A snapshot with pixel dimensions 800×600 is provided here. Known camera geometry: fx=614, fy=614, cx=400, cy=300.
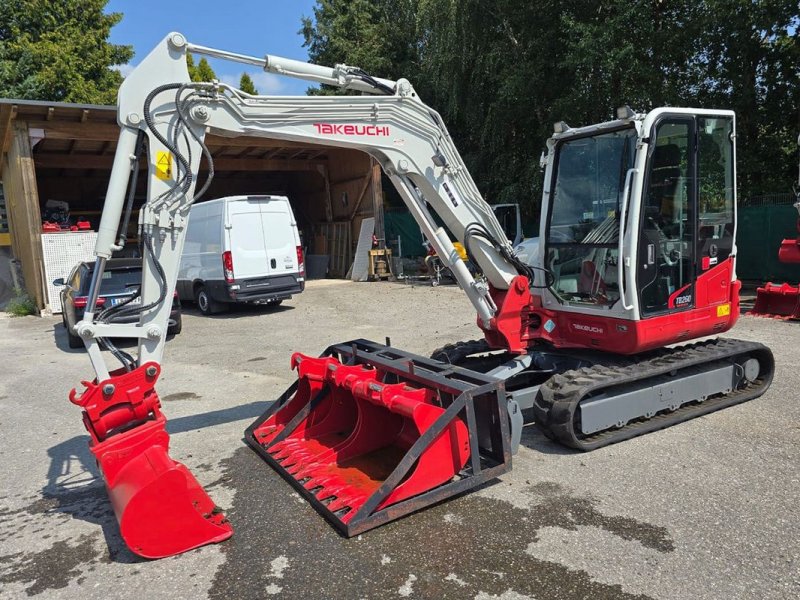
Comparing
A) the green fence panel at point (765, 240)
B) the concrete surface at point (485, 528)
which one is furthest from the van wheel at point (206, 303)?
the green fence panel at point (765, 240)

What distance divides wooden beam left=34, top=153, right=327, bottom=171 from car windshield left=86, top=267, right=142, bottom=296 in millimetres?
10200

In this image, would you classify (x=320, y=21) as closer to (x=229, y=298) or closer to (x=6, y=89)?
(x=6, y=89)

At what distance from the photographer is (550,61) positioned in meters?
17.7

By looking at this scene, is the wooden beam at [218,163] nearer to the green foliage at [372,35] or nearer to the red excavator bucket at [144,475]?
the green foliage at [372,35]

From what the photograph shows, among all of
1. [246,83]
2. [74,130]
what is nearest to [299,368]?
[74,130]

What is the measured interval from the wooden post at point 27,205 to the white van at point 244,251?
472 centimetres

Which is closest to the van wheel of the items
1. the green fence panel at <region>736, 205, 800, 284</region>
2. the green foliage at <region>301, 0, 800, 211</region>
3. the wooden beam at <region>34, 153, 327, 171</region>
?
the wooden beam at <region>34, 153, 327, 171</region>

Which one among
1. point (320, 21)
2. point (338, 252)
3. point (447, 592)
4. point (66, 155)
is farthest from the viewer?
point (320, 21)

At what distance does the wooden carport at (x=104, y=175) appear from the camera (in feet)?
51.3

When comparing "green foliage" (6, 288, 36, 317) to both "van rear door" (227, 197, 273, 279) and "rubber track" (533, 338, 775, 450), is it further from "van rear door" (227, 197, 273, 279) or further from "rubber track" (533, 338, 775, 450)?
"rubber track" (533, 338, 775, 450)

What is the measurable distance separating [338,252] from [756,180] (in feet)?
43.0

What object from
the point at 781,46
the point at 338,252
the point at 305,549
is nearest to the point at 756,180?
the point at 781,46

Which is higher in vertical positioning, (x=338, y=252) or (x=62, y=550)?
(x=338, y=252)

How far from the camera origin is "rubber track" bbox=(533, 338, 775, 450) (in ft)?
16.2
